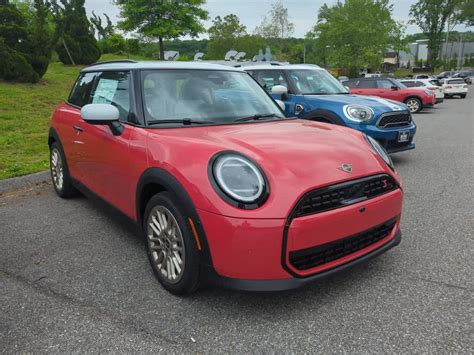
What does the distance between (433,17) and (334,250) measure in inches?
2689

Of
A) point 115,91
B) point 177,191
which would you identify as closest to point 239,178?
point 177,191

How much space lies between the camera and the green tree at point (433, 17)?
191 ft

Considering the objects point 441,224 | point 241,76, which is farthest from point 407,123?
point 241,76

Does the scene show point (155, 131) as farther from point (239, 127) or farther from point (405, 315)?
point (405, 315)

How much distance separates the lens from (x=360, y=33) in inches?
1436

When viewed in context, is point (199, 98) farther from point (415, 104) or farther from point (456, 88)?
point (456, 88)

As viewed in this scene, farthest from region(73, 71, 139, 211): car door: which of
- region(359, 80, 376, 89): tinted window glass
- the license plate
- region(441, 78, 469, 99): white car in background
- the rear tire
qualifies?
region(441, 78, 469, 99): white car in background

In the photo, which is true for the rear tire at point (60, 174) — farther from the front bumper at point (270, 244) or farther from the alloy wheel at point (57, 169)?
the front bumper at point (270, 244)

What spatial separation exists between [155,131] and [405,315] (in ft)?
6.70

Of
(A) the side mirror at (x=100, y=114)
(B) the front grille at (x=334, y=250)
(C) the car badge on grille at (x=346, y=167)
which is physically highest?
(A) the side mirror at (x=100, y=114)

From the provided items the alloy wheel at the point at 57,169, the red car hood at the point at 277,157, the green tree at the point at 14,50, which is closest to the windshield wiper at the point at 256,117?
the red car hood at the point at 277,157

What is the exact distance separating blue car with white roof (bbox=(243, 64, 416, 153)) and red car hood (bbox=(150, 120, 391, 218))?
251 cm

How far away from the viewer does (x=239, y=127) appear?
3.11m

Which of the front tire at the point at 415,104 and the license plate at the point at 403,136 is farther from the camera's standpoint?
the front tire at the point at 415,104
